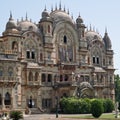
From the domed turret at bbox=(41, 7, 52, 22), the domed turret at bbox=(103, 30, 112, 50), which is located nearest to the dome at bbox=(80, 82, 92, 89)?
the domed turret at bbox=(103, 30, 112, 50)

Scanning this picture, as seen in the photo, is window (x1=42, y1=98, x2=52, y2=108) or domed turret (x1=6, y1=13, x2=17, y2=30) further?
window (x1=42, y1=98, x2=52, y2=108)

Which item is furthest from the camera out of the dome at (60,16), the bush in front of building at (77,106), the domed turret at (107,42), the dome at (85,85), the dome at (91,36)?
the domed turret at (107,42)

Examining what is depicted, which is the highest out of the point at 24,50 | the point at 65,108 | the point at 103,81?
the point at 24,50

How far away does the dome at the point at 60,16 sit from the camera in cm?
7519

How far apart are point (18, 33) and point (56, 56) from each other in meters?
9.60

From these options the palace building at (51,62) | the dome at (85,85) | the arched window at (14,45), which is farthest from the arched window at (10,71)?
the dome at (85,85)

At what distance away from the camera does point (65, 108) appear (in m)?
67.5

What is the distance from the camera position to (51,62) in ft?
237

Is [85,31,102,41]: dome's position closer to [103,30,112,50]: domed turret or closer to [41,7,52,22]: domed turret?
[103,30,112,50]: domed turret

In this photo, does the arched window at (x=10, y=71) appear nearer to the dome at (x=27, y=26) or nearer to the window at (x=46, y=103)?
the dome at (x=27, y=26)

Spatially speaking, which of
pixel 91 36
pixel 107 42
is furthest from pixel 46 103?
pixel 107 42

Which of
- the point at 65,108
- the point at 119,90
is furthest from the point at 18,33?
the point at 119,90

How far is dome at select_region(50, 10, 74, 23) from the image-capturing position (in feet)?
247

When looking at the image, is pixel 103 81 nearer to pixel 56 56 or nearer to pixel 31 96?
pixel 56 56
